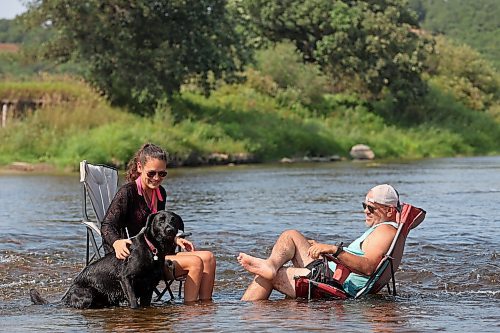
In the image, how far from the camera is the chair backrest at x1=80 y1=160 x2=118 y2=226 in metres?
8.92

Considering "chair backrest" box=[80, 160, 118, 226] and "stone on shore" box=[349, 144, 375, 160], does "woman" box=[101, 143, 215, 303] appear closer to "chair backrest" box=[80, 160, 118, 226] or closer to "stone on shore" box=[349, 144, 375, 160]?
"chair backrest" box=[80, 160, 118, 226]

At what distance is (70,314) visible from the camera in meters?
7.54

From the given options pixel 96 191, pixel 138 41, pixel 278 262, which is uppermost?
pixel 138 41

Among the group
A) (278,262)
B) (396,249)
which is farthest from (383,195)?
(278,262)

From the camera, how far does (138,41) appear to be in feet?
112

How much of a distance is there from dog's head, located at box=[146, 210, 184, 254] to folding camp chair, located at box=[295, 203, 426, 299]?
3.82 feet

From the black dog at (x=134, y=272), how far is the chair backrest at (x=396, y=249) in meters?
1.54

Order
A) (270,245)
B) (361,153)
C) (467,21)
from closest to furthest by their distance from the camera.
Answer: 1. (270,245)
2. (361,153)
3. (467,21)

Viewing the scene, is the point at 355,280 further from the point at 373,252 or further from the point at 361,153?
the point at 361,153

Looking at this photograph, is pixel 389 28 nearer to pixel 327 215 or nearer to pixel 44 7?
pixel 44 7

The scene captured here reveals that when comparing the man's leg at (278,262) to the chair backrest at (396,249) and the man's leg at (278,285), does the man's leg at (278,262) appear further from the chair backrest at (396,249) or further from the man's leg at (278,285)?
the chair backrest at (396,249)

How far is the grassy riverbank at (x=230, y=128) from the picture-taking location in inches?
1152

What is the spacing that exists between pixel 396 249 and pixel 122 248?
208 centimetres

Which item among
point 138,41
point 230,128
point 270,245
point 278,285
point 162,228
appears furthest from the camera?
point 230,128
